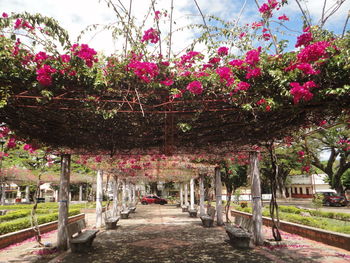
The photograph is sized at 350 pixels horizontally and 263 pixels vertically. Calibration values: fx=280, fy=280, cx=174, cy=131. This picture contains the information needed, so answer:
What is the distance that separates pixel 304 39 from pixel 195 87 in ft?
5.18

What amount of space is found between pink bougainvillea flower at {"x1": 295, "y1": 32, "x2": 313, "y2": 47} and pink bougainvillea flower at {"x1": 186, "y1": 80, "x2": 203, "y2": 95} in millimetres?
1409

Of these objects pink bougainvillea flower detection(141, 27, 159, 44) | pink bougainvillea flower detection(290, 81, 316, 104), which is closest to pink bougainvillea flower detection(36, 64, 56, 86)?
pink bougainvillea flower detection(141, 27, 159, 44)

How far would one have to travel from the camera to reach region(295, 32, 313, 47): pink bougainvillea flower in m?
3.71

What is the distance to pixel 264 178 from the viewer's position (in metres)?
39.3

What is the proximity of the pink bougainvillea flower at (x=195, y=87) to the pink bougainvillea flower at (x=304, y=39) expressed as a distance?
4.62 feet

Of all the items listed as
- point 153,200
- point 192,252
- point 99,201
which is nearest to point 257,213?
point 192,252

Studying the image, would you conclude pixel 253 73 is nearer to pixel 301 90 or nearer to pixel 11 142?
pixel 301 90

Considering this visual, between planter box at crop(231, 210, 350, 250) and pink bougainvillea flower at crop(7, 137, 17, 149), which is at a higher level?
pink bougainvillea flower at crop(7, 137, 17, 149)

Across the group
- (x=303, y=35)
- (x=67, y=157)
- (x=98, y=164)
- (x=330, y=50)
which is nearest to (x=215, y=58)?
(x=303, y=35)

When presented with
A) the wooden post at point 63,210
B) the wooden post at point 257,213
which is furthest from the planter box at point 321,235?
the wooden post at point 63,210

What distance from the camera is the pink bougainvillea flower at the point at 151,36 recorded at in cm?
409

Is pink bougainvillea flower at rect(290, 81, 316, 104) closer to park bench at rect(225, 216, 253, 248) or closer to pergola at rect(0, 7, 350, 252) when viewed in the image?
pergola at rect(0, 7, 350, 252)

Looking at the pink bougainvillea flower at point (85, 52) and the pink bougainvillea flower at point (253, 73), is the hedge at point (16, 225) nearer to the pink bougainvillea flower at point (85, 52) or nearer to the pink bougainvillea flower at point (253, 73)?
the pink bougainvillea flower at point (85, 52)

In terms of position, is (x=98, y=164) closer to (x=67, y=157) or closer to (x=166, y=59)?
(x=67, y=157)
